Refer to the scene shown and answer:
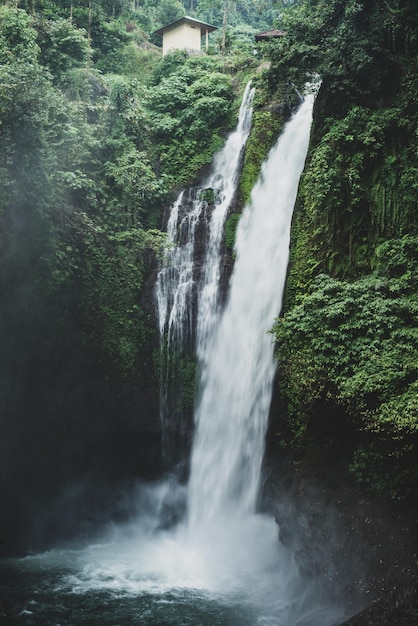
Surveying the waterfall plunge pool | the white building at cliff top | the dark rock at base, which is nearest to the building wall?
the white building at cliff top

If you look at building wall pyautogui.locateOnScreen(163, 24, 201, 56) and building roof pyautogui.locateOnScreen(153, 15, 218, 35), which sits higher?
building roof pyautogui.locateOnScreen(153, 15, 218, 35)

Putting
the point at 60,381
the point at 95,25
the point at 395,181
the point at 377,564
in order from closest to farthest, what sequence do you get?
the point at 377,564
the point at 395,181
the point at 60,381
the point at 95,25

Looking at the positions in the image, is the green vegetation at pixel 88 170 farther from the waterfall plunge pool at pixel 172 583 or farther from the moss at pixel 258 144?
the waterfall plunge pool at pixel 172 583

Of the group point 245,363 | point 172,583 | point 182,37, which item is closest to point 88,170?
point 245,363

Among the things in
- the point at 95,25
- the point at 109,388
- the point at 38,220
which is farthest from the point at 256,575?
the point at 95,25

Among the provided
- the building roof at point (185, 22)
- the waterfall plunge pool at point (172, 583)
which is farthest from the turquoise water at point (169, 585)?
the building roof at point (185, 22)

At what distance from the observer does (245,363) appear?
39.8ft

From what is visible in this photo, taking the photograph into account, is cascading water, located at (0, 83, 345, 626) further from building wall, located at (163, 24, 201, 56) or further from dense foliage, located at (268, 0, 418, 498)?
building wall, located at (163, 24, 201, 56)

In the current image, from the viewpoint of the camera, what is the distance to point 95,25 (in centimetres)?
2256

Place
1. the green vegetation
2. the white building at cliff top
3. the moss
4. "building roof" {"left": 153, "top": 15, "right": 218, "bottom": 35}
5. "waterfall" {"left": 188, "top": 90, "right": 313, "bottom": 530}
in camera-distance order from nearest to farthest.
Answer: "waterfall" {"left": 188, "top": 90, "right": 313, "bottom": 530} → the green vegetation → the moss → "building roof" {"left": 153, "top": 15, "right": 218, "bottom": 35} → the white building at cliff top

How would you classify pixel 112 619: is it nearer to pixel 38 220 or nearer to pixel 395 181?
pixel 38 220

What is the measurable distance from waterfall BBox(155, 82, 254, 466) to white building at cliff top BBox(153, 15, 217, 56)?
44.6 feet

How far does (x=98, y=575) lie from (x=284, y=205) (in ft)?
30.9

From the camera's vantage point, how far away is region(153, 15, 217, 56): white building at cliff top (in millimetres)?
24844
